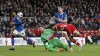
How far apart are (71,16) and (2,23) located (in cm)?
694

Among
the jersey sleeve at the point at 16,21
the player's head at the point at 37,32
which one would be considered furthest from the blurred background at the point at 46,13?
the jersey sleeve at the point at 16,21

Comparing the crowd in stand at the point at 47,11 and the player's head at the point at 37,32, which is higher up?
the crowd in stand at the point at 47,11

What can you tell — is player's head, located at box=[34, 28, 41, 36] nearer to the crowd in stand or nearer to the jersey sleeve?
the crowd in stand

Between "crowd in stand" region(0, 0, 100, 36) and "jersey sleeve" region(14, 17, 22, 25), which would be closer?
"jersey sleeve" region(14, 17, 22, 25)

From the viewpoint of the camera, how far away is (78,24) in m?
34.4

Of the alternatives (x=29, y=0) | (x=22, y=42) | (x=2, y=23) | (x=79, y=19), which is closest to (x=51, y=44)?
(x=22, y=42)

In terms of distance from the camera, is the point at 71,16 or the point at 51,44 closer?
the point at 51,44

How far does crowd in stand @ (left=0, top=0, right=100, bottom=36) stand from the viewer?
108 ft

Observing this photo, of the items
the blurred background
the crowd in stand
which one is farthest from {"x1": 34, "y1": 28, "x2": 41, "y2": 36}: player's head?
A: the crowd in stand

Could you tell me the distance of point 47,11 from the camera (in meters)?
36.2

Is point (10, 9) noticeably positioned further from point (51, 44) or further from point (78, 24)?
point (51, 44)

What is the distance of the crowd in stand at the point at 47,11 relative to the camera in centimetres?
3306

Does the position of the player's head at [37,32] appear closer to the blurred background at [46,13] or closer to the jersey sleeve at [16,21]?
the blurred background at [46,13]

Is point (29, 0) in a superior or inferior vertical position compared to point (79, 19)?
→ superior
